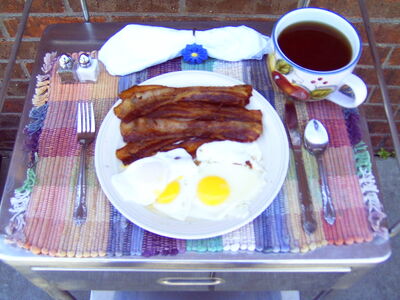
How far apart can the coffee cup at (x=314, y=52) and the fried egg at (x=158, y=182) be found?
0.88ft

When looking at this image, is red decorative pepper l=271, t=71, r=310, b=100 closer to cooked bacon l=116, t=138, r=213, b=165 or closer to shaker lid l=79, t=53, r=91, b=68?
cooked bacon l=116, t=138, r=213, b=165

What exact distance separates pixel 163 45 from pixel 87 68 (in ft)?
0.60

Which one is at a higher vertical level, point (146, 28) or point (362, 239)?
point (146, 28)

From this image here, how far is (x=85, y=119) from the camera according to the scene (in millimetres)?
833

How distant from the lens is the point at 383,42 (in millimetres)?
1244

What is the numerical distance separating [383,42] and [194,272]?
3.10 ft

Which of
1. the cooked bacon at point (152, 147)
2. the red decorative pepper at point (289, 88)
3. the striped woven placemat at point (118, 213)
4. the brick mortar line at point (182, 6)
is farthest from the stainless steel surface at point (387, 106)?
the brick mortar line at point (182, 6)

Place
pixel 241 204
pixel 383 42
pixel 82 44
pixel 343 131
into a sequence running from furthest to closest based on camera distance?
pixel 383 42
pixel 82 44
pixel 343 131
pixel 241 204

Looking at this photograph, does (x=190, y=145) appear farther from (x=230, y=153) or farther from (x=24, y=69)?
(x=24, y=69)

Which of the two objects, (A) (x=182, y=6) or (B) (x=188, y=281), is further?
(A) (x=182, y=6)

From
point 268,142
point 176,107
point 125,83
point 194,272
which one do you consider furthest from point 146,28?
point 194,272

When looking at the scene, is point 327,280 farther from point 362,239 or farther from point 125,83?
point 125,83

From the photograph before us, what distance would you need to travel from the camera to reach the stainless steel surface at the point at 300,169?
0.74m

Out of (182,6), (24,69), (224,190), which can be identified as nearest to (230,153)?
(224,190)
